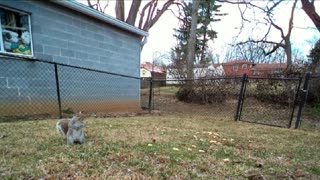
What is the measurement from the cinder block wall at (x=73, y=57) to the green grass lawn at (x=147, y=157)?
1.75m

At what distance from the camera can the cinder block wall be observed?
453 cm

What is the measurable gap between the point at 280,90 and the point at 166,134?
21.8ft

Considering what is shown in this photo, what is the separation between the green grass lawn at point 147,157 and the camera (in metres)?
1.82

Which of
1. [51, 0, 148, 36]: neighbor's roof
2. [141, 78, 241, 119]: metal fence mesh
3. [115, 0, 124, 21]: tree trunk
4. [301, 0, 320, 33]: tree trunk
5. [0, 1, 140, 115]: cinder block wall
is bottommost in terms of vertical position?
[141, 78, 241, 119]: metal fence mesh

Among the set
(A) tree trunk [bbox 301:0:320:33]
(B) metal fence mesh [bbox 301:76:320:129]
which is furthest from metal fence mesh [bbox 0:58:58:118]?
(A) tree trunk [bbox 301:0:320:33]

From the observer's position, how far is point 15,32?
14.8ft

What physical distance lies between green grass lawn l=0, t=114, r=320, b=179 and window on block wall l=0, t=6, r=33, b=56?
2097 mm

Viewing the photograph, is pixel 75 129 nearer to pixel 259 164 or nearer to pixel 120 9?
pixel 259 164

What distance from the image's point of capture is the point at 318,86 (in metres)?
7.43

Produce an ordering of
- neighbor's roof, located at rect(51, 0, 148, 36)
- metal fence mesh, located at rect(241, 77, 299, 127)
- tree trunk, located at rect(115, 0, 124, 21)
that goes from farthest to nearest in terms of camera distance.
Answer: tree trunk, located at rect(115, 0, 124, 21) < metal fence mesh, located at rect(241, 77, 299, 127) < neighbor's roof, located at rect(51, 0, 148, 36)

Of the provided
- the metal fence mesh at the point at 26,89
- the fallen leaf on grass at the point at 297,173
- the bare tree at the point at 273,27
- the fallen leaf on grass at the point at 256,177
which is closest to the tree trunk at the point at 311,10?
the bare tree at the point at 273,27

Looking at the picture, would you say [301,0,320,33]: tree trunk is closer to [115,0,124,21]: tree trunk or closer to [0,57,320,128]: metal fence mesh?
[0,57,320,128]: metal fence mesh

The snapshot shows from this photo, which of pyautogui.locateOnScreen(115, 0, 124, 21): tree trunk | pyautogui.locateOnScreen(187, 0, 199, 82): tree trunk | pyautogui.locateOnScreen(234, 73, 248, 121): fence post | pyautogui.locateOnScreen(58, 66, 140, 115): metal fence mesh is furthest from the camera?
pyautogui.locateOnScreen(115, 0, 124, 21): tree trunk

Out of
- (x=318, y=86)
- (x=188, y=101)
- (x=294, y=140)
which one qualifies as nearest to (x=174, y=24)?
(x=188, y=101)
